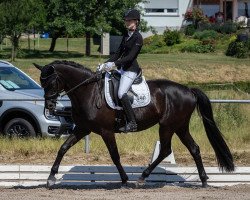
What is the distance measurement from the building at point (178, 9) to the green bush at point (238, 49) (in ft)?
31.8

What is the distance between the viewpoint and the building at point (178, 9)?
57469mm

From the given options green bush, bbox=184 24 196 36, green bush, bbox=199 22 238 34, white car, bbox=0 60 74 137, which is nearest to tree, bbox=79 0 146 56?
green bush, bbox=184 24 196 36

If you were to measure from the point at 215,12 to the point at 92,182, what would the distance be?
161 feet

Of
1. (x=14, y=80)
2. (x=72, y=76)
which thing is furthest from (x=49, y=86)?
(x=14, y=80)

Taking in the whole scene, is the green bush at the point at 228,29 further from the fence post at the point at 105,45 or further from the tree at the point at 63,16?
the tree at the point at 63,16

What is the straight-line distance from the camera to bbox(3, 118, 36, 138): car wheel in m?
16.3

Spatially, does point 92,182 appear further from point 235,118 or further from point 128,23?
point 235,118

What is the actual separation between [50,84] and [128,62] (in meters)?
1.27

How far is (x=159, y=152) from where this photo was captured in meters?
12.4

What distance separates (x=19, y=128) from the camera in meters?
16.4

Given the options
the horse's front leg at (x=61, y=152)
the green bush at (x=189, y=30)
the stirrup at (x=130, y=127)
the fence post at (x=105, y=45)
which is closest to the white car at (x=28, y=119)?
the horse's front leg at (x=61, y=152)

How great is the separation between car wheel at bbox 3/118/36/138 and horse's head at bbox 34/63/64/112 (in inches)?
181

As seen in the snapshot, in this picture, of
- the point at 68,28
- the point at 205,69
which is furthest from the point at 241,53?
the point at 68,28

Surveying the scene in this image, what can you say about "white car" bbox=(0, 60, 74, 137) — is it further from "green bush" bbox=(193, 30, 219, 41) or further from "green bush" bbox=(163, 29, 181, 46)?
"green bush" bbox=(193, 30, 219, 41)
